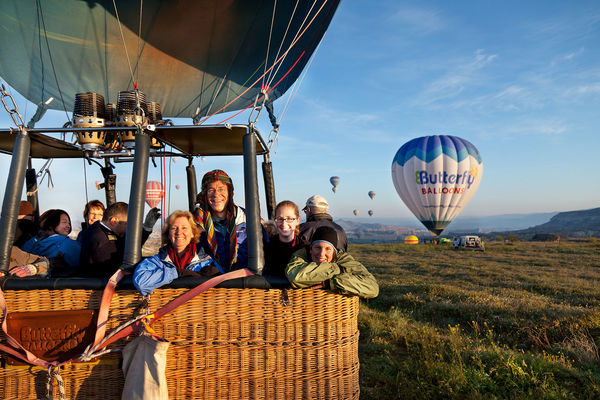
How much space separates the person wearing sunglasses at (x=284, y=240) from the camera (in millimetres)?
2654

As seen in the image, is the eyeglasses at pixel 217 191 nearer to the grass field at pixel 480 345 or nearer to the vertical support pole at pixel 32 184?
the grass field at pixel 480 345

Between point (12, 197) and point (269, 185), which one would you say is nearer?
point (12, 197)

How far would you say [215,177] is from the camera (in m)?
2.75

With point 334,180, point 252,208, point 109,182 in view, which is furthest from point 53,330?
point 334,180

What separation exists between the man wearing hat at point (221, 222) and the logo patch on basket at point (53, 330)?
0.81 m

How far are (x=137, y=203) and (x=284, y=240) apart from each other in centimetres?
102

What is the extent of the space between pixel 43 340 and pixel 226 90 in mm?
5377

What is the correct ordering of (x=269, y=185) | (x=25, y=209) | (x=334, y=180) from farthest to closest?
(x=334, y=180) → (x=269, y=185) → (x=25, y=209)

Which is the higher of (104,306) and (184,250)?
(184,250)

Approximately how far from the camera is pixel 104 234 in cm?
257

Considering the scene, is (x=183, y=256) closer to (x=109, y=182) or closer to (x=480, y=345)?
(x=109, y=182)

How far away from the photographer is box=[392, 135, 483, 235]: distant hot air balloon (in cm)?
2672

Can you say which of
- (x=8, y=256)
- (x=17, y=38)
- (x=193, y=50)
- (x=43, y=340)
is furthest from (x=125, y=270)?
(x=17, y=38)

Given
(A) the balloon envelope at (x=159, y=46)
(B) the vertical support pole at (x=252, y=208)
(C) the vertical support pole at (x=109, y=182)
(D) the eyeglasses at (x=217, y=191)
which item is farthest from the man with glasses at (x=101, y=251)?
(A) the balloon envelope at (x=159, y=46)
